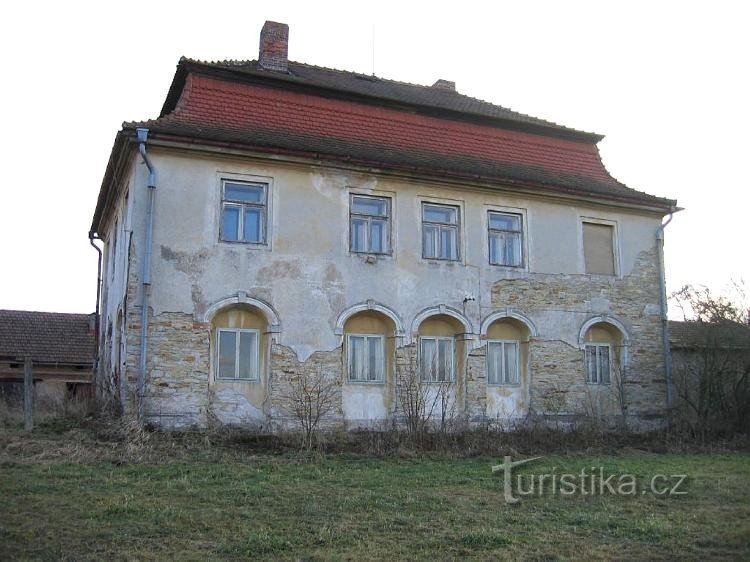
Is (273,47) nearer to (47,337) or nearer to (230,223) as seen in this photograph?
(230,223)

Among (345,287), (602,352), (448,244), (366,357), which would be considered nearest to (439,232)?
(448,244)

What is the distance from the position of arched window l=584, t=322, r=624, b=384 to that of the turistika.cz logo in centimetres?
580

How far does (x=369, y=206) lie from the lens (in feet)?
54.6

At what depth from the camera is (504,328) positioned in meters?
17.5

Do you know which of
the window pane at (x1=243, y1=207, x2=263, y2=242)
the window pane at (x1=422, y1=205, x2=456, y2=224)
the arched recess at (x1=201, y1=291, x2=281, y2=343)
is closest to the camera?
the arched recess at (x1=201, y1=291, x2=281, y2=343)

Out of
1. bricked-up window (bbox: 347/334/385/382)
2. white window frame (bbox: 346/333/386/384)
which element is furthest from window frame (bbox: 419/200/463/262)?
bricked-up window (bbox: 347/334/385/382)

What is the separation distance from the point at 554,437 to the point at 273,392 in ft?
18.6

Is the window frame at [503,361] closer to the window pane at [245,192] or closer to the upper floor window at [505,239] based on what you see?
the upper floor window at [505,239]

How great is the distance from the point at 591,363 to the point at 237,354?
822 centimetres

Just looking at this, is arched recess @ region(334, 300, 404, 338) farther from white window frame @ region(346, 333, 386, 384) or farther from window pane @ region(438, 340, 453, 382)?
window pane @ region(438, 340, 453, 382)

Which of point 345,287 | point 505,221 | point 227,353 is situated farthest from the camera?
point 505,221

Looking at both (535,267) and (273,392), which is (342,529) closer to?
(273,392)

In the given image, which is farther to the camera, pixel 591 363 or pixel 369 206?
pixel 591 363

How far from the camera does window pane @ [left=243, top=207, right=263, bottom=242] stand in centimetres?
1556
